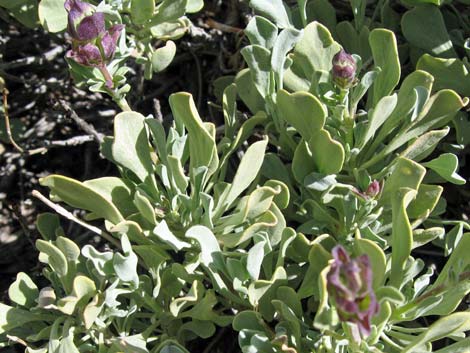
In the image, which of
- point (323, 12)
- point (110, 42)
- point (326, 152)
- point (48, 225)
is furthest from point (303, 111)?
point (48, 225)

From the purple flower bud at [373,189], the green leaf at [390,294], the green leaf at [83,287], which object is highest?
the purple flower bud at [373,189]

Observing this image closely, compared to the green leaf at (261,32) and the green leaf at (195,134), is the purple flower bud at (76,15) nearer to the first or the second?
the green leaf at (195,134)

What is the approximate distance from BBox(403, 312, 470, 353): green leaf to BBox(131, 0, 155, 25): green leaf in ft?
3.40

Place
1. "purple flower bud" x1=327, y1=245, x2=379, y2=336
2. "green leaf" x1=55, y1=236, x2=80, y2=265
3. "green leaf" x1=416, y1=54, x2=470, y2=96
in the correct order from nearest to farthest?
1. "purple flower bud" x1=327, y1=245, x2=379, y2=336
2. "green leaf" x1=55, y1=236, x2=80, y2=265
3. "green leaf" x1=416, y1=54, x2=470, y2=96

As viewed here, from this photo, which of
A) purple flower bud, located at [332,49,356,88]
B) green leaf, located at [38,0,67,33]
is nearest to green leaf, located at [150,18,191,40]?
green leaf, located at [38,0,67,33]

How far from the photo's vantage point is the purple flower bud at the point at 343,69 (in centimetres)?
151

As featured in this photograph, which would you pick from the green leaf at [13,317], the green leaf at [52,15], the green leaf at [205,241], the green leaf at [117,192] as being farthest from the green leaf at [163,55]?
the green leaf at [13,317]

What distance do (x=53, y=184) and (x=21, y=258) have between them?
102cm

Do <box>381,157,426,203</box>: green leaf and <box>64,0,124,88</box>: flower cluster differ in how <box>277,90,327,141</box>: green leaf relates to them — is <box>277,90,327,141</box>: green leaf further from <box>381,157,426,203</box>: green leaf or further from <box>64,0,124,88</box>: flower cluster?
<box>64,0,124,88</box>: flower cluster

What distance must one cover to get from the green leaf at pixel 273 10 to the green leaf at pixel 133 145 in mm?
434

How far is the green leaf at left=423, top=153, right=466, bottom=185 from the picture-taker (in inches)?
63.0

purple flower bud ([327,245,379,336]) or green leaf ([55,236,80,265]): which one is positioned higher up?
purple flower bud ([327,245,379,336])

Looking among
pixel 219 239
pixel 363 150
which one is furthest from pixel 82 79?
pixel 363 150

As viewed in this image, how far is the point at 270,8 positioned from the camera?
5.93 feet
